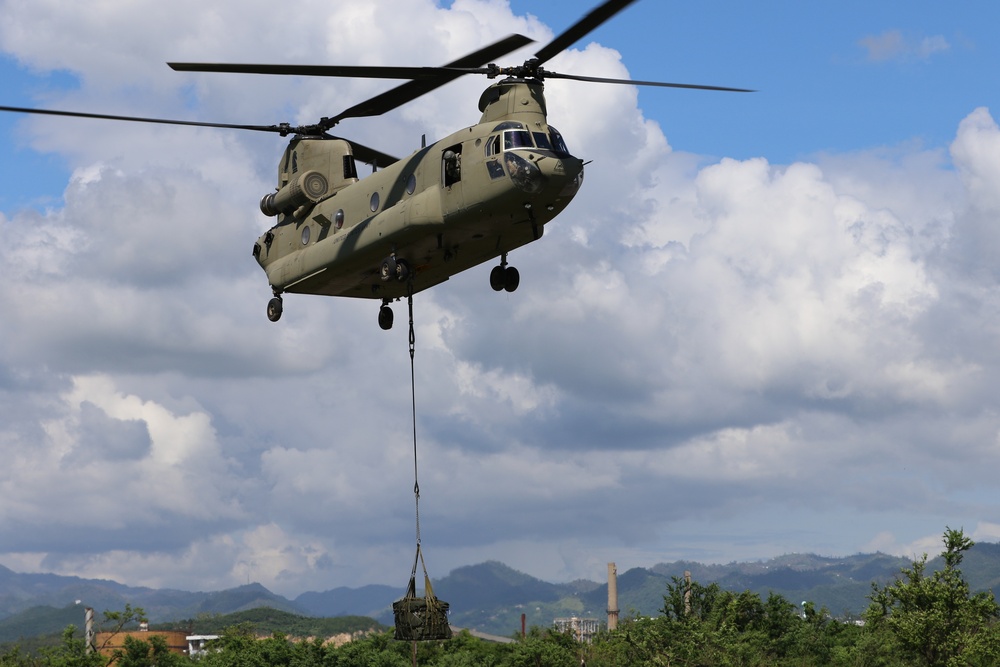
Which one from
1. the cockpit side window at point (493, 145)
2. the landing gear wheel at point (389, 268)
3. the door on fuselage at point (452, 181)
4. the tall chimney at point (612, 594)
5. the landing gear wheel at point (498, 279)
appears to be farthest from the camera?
the tall chimney at point (612, 594)

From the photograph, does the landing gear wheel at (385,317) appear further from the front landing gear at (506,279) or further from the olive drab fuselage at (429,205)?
the front landing gear at (506,279)

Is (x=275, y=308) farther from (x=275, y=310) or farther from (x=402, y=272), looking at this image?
(x=402, y=272)

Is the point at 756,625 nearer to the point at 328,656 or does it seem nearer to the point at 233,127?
the point at 328,656

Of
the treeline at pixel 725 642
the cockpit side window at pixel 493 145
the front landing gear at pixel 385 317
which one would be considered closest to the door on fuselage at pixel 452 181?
the cockpit side window at pixel 493 145

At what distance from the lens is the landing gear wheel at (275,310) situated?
37.2m

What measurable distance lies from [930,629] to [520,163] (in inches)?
1361

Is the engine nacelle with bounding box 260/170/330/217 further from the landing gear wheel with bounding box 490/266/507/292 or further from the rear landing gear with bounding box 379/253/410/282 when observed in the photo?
the landing gear wheel with bounding box 490/266/507/292

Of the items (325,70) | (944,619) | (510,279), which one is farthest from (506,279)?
(944,619)

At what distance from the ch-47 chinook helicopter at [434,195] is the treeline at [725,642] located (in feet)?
95.5

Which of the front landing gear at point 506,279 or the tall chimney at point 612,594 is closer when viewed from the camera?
the front landing gear at point 506,279

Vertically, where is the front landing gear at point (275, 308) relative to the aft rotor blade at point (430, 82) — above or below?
below

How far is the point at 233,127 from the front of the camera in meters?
34.9

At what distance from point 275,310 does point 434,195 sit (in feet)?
28.5

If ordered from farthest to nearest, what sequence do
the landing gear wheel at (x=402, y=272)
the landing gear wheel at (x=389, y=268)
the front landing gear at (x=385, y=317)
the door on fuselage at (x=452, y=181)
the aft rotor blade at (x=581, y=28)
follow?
the front landing gear at (x=385, y=317) → the landing gear wheel at (x=389, y=268) → the landing gear wheel at (x=402, y=272) → the door on fuselage at (x=452, y=181) → the aft rotor blade at (x=581, y=28)
